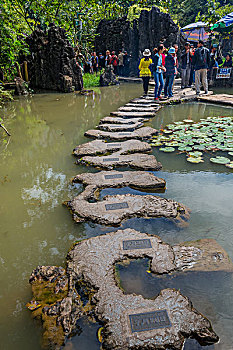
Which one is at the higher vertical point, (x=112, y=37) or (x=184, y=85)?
(x=112, y=37)

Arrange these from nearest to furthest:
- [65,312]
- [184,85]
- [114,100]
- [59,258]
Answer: [65,312] → [59,258] → [114,100] → [184,85]

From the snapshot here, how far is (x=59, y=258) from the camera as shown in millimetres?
1966

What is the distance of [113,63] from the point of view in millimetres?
14891

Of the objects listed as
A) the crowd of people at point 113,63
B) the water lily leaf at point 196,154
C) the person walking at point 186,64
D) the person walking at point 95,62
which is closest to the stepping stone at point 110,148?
the water lily leaf at point 196,154

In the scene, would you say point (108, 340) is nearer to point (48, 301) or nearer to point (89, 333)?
point (89, 333)

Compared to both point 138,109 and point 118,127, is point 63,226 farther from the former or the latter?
point 138,109

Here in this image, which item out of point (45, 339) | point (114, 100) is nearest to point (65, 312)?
point (45, 339)

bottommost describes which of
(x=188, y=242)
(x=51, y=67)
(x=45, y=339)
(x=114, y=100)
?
(x=45, y=339)

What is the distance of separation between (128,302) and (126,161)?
7.39ft

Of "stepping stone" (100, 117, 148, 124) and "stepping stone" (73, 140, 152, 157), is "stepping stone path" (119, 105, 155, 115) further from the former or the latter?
"stepping stone" (73, 140, 152, 157)

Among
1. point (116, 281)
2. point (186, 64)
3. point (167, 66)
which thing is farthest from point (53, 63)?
point (116, 281)

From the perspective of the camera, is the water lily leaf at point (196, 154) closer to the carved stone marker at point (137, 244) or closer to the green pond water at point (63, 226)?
the green pond water at point (63, 226)

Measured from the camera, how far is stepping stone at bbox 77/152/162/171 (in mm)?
3385

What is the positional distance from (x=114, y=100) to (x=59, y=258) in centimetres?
740
